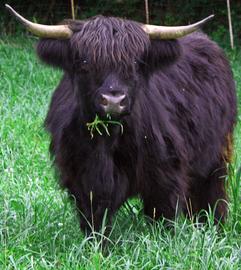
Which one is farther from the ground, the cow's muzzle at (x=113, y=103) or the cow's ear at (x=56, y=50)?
the cow's ear at (x=56, y=50)

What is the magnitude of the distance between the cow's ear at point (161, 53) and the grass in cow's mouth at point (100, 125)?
0.54 metres

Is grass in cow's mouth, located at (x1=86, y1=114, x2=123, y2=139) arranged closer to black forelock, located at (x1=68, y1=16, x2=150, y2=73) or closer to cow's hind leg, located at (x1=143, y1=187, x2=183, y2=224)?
black forelock, located at (x1=68, y1=16, x2=150, y2=73)

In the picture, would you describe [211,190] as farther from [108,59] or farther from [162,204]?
[108,59]

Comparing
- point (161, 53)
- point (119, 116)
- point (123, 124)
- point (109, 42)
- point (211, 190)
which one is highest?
point (109, 42)

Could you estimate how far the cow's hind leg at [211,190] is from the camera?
271 inches

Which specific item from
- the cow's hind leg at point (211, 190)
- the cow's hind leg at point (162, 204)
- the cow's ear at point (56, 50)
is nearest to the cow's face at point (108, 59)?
the cow's ear at point (56, 50)

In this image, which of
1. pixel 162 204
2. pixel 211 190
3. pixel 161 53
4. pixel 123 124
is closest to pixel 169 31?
pixel 161 53

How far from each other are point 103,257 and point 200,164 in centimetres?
172

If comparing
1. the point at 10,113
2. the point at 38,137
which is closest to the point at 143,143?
the point at 38,137

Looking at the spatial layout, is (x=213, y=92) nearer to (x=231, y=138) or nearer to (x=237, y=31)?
(x=231, y=138)

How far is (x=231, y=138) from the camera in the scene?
7.08 metres

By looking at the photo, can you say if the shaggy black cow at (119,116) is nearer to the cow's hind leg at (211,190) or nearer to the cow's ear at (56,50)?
the cow's ear at (56,50)

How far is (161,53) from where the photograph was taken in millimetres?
5828

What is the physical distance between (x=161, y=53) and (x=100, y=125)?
724mm
